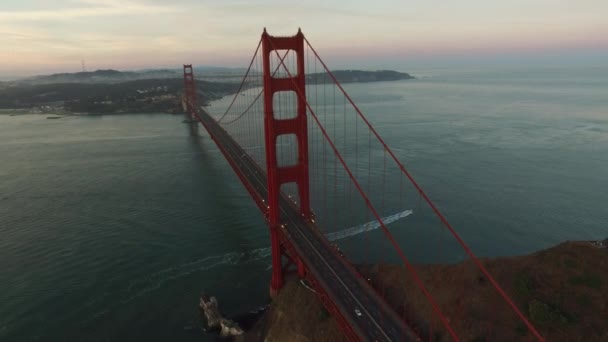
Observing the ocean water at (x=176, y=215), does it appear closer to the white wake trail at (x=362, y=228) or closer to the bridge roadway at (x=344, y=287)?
the white wake trail at (x=362, y=228)

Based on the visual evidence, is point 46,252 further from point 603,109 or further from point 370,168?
point 603,109

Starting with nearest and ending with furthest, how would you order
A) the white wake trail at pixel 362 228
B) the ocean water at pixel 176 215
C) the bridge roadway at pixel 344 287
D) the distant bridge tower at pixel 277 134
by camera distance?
the bridge roadway at pixel 344 287, the distant bridge tower at pixel 277 134, the ocean water at pixel 176 215, the white wake trail at pixel 362 228

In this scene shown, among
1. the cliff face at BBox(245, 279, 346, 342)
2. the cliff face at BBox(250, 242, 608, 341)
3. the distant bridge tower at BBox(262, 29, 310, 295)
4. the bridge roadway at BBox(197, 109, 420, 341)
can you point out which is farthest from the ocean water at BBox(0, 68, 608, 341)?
the bridge roadway at BBox(197, 109, 420, 341)

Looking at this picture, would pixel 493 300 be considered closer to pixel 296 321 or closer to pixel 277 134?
pixel 296 321

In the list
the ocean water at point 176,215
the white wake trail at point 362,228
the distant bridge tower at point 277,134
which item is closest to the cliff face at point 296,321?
the distant bridge tower at point 277,134

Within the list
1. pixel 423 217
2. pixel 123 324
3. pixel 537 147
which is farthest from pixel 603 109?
pixel 123 324

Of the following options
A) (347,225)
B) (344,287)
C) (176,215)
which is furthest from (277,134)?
(176,215)
